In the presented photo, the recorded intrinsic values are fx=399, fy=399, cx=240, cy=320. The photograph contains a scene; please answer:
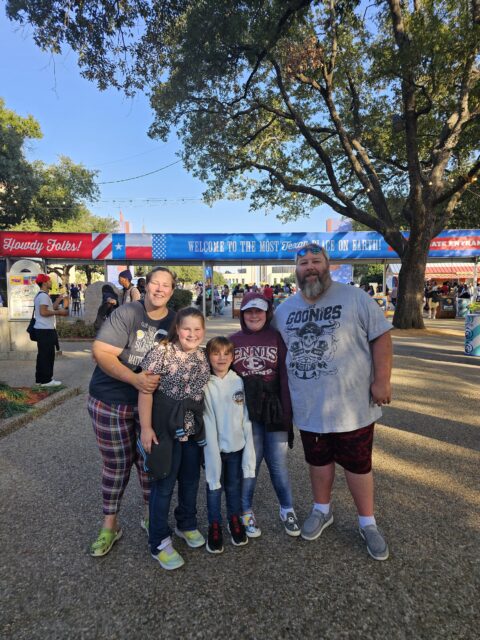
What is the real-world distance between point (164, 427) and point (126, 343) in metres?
0.53

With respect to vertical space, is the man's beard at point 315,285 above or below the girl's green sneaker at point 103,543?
above

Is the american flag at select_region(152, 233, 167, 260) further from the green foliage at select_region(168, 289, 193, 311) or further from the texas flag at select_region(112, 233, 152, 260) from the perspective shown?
the green foliage at select_region(168, 289, 193, 311)

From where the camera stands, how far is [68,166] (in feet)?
98.2

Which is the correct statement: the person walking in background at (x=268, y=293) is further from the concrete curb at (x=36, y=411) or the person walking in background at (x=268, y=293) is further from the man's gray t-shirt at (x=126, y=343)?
the concrete curb at (x=36, y=411)

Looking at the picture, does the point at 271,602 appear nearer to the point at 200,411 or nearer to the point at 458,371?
the point at 200,411

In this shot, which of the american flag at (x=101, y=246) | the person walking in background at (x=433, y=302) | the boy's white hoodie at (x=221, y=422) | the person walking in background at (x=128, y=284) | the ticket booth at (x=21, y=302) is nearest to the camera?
the boy's white hoodie at (x=221, y=422)

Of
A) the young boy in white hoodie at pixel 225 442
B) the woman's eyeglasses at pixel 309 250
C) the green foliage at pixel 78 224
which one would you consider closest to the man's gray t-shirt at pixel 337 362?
the woman's eyeglasses at pixel 309 250

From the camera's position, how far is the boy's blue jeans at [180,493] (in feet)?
7.45

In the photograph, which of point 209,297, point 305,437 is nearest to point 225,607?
point 305,437

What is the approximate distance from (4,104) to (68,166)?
6.02 meters

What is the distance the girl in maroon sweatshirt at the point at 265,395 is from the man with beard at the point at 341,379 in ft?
0.25

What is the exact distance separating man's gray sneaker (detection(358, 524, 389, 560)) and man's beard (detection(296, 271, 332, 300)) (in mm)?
1456

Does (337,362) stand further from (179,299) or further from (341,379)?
(179,299)

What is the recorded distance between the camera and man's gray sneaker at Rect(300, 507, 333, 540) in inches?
99.1
